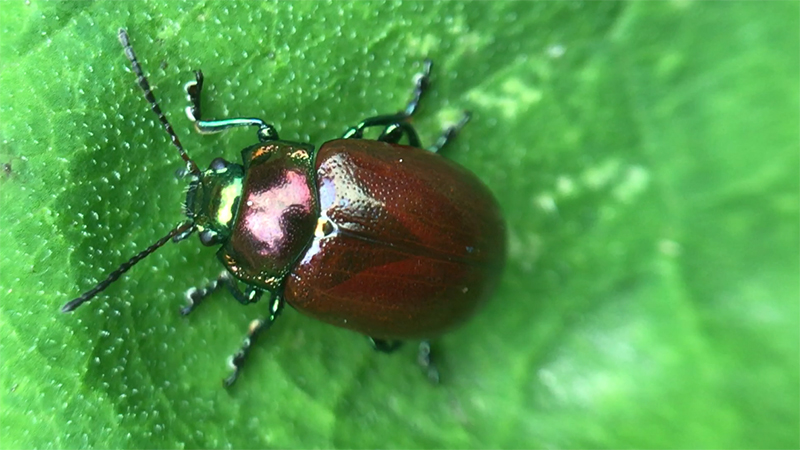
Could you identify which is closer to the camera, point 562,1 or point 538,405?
point 562,1

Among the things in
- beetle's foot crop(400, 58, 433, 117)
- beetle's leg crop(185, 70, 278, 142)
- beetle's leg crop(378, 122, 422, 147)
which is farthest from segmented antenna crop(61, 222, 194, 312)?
beetle's foot crop(400, 58, 433, 117)

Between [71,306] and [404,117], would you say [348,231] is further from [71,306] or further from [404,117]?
[71,306]

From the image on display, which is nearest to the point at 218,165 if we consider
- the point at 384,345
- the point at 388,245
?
the point at 388,245

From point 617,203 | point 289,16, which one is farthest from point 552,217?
point 289,16

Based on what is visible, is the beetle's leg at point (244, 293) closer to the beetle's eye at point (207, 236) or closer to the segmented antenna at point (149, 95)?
the beetle's eye at point (207, 236)

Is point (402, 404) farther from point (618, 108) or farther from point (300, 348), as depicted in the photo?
point (618, 108)

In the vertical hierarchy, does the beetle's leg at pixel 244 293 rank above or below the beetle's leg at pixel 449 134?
below

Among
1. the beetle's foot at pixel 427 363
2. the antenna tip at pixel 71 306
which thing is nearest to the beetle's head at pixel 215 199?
the antenna tip at pixel 71 306
